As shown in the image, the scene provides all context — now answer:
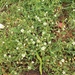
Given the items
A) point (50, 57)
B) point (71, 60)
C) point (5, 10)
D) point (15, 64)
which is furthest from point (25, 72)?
point (5, 10)

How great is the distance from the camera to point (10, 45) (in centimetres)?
407

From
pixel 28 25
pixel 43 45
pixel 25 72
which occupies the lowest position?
pixel 25 72

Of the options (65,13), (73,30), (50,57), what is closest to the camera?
(50,57)

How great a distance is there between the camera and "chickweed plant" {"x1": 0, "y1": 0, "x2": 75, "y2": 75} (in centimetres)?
386

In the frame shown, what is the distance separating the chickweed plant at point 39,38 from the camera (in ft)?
12.7

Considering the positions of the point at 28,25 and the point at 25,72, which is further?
the point at 28,25

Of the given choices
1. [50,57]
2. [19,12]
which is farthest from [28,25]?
[50,57]

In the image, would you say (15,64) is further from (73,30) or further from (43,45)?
(73,30)

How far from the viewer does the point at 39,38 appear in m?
4.02

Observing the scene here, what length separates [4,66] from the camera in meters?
4.03

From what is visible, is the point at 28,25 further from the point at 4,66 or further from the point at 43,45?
the point at 4,66

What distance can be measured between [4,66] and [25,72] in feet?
1.27

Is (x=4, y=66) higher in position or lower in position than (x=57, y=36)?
lower

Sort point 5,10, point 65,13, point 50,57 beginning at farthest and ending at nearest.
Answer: point 5,10 < point 65,13 < point 50,57
